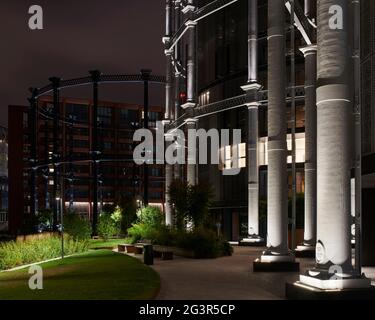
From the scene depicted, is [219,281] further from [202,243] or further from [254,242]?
[254,242]

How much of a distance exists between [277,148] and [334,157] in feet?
27.7

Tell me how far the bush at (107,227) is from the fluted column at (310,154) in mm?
30168

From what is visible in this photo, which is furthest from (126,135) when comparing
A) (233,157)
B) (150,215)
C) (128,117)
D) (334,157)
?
(334,157)

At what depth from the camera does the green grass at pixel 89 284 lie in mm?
16016

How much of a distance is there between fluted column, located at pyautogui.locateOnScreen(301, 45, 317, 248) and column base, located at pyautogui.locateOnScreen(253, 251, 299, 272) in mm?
8029

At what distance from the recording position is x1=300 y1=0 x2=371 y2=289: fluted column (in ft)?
45.8

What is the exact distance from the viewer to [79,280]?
19906mm

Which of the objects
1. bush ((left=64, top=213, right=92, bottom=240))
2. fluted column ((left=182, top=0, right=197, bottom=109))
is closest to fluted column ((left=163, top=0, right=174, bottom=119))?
fluted column ((left=182, top=0, right=197, bottom=109))

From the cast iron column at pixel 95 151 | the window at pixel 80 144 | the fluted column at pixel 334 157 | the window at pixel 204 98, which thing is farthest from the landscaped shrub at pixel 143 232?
the window at pixel 80 144

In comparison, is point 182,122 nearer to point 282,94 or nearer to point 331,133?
point 282,94

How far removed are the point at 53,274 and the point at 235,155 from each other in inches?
1535

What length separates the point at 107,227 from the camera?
5859cm

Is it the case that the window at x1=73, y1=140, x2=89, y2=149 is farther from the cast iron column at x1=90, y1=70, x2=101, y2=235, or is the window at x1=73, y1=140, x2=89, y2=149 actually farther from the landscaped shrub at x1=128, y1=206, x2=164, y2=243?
the landscaped shrub at x1=128, y1=206, x2=164, y2=243
